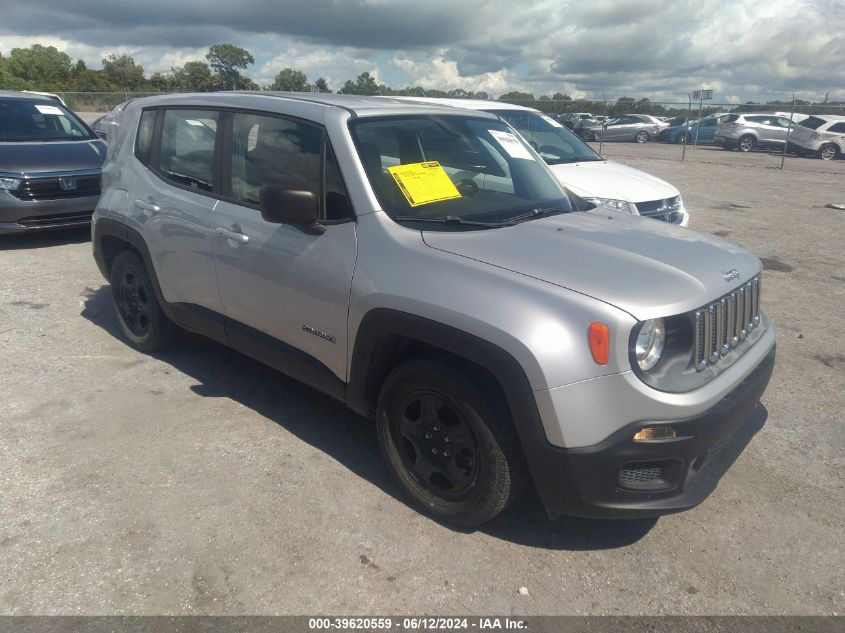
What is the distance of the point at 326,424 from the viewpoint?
402cm

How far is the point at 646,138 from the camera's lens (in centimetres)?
3294

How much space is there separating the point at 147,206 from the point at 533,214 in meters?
2.64

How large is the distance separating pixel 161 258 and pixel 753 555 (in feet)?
12.6

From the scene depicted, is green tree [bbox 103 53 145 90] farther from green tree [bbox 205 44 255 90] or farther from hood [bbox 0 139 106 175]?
hood [bbox 0 139 106 175]

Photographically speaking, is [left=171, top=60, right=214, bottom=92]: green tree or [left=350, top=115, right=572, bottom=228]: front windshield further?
[left=171, top=60, right=214, bottom=92]: green tree

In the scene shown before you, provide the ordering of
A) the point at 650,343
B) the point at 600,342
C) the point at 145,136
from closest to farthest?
the point at 600,342
the point at 650,343
the point at 145,136

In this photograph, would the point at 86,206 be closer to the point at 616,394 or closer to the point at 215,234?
the point at 215,234

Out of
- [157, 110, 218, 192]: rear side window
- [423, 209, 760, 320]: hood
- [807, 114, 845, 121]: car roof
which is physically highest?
[157, 110, 218, 192]: rear side window

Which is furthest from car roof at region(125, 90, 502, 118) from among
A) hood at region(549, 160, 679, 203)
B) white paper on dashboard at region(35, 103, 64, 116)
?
white paper on dashboard at region(35, 103, 64, 116)

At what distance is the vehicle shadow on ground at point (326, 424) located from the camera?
120 inches

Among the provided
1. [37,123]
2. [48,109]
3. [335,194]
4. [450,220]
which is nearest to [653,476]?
[450,220]

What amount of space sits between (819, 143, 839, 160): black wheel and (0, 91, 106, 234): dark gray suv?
2482cm

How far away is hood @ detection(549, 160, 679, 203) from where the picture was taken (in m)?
6.78

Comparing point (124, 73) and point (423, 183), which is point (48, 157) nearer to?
point (423, 183)
